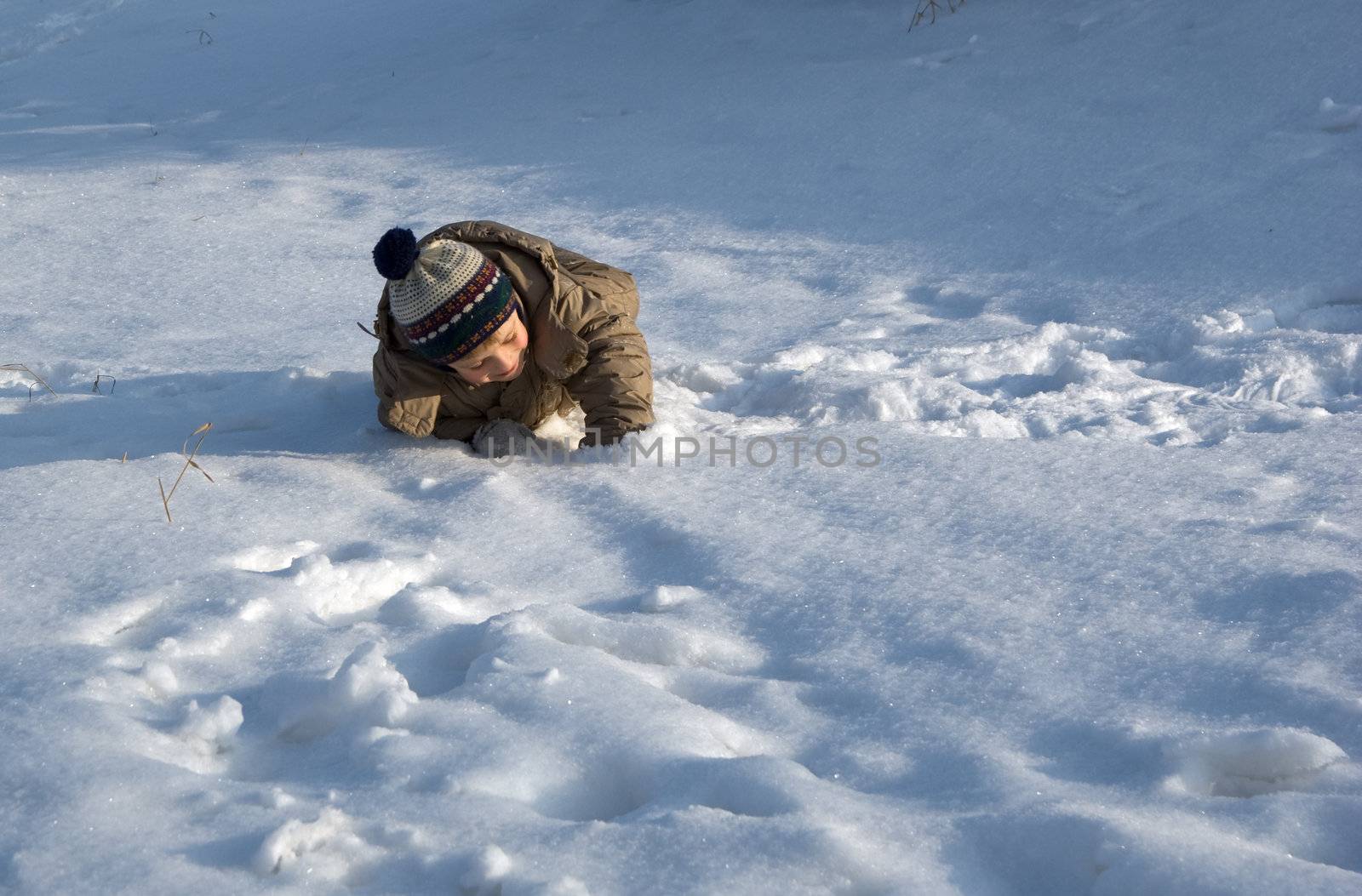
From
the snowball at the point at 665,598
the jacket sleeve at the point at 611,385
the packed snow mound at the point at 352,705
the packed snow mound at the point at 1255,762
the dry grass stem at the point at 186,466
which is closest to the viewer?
the packed snow mound at the point at 1255,762

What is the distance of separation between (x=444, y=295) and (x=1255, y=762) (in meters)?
1.69

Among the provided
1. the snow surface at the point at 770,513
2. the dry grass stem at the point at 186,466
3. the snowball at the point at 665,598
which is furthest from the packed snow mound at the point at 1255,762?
the dry grass stem at the point at 186,466

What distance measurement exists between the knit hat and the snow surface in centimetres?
30

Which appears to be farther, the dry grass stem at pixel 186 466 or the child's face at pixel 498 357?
the child's face at pixel 498 357

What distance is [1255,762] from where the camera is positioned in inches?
56.0

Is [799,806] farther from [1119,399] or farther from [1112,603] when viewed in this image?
[1119,399]

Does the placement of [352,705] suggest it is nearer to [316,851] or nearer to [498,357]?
[316,851]

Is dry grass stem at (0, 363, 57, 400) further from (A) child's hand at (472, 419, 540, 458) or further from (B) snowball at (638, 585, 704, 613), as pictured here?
(B) snowball at (638, 585, 704, 613)

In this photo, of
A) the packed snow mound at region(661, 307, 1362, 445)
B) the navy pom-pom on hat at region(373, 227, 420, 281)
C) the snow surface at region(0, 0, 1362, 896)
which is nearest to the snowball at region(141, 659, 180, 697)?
the snow surface at region(0, 0, 1362, 896)

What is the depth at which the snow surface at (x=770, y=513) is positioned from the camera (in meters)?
1.33

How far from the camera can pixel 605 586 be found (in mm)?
1948

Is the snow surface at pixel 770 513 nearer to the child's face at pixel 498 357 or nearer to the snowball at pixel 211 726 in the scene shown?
the snowball at pixel 211 726

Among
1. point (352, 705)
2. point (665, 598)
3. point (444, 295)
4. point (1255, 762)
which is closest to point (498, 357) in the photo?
point (444, 295)

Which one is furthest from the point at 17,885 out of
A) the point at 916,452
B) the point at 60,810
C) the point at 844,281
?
the point at 844,281
